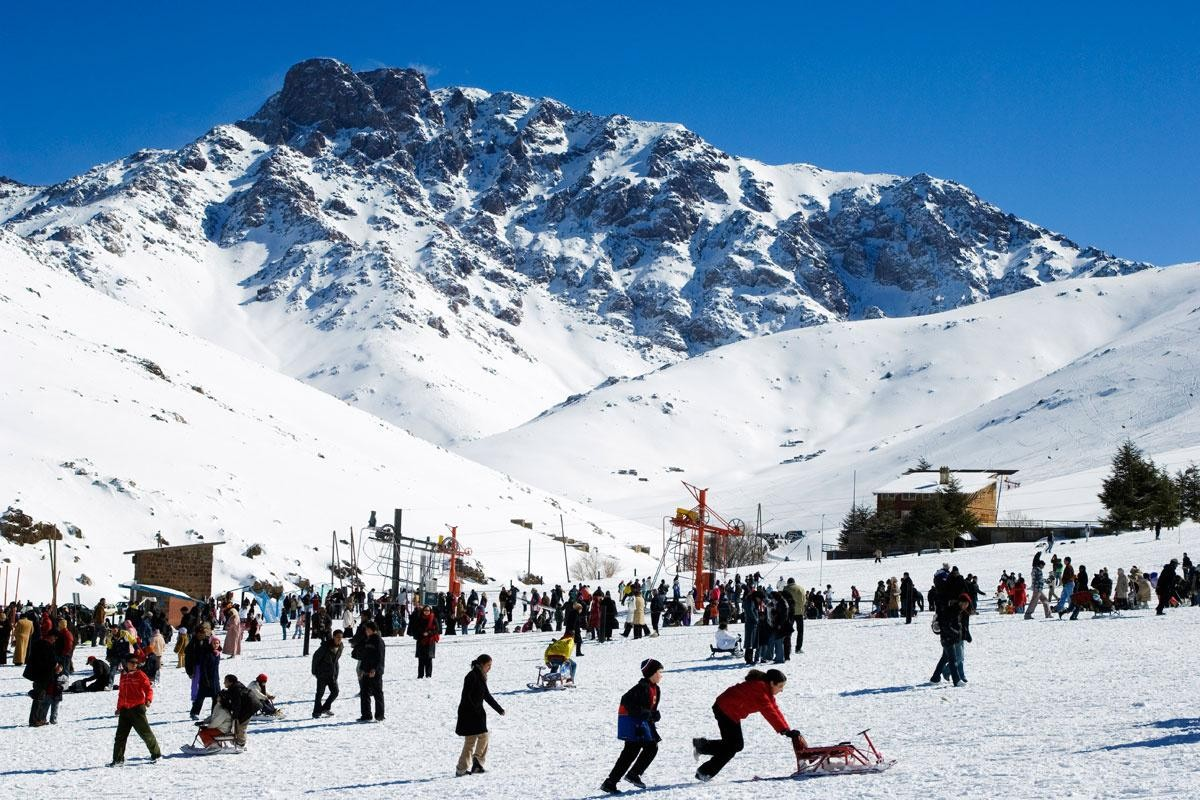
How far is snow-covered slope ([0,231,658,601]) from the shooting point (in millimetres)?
62688

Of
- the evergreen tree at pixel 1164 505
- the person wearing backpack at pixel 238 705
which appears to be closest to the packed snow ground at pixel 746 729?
the person wearing backpack at pixel 238 705

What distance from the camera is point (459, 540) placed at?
78.9 m

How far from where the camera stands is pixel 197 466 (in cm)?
7344

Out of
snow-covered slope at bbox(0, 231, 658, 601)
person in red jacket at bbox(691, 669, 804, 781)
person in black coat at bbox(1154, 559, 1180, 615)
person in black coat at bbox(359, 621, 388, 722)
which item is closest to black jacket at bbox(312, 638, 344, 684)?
person in black coat at bbox(359, 621, 388, 722)

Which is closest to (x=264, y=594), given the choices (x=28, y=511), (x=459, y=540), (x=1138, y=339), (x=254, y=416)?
(x=28, y=511)

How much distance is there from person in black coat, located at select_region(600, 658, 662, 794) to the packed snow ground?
19.1 inches

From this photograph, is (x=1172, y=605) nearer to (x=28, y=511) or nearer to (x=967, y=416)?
(x=28, y=511)

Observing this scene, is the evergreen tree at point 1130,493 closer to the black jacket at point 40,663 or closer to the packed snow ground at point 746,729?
the packed snow ground at point 746,729

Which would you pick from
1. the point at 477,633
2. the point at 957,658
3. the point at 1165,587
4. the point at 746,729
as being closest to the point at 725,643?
the point at 957,658

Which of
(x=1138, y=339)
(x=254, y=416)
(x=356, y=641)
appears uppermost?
(x=1138, y=339)

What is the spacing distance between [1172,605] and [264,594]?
39.3 meters

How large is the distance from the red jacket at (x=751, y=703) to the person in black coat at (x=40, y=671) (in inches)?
467

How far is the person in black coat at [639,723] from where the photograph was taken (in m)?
12.6

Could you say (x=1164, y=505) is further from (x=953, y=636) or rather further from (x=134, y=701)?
(x=134, y=701)
